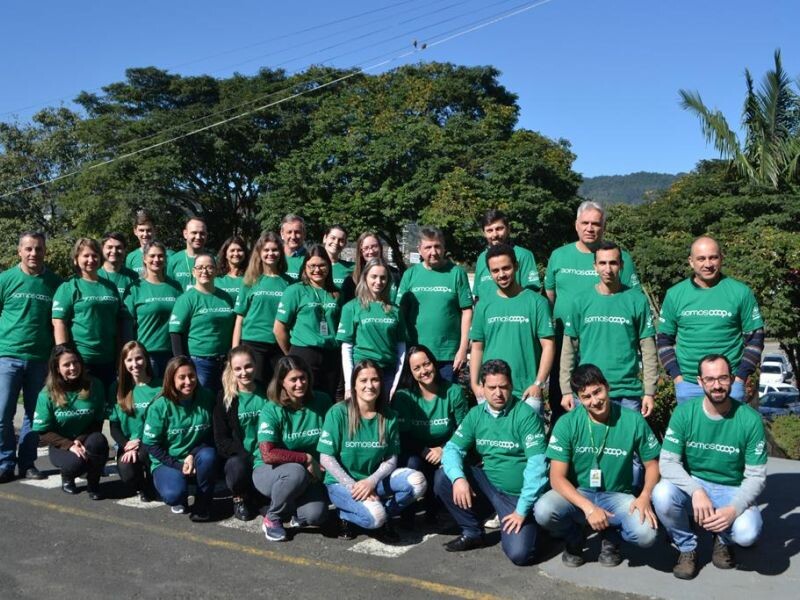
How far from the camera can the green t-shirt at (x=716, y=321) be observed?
5441 millimetres

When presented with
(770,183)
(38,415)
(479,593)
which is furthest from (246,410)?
(770,183)

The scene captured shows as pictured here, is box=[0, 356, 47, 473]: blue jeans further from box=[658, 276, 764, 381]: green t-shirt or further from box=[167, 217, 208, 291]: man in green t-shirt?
A: box=[658, 276, 764, 381]: green t-shirt

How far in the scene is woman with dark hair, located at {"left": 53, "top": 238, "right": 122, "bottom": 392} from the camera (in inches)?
277

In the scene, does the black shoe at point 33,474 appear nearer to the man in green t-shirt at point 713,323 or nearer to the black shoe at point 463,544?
the black shoe at point 463,544

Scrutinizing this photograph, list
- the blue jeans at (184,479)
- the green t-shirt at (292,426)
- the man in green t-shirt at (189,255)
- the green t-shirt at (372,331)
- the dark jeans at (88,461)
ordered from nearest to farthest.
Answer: the green t-shirt at (292,426) < the blue jeans at (184,479) < the green t-shirt at (372,331) < the dark jeans at (88,461) < the man in green t-shirt at (189,255)

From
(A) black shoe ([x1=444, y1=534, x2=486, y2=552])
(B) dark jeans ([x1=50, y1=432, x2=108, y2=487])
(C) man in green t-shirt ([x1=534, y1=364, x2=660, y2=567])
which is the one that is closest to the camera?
(C) man in green t-shirt ([x1=534, y1=364, x2=660, y2=567])

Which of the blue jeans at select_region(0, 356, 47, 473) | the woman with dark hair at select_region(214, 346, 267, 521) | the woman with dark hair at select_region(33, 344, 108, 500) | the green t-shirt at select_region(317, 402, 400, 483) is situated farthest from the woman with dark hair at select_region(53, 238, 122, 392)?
the green t-shirt at select_region(317, 402, 400, 483)

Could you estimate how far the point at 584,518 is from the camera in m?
5.02

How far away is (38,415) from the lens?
21.9 feet

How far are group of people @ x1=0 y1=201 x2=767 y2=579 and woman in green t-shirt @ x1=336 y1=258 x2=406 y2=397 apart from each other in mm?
16

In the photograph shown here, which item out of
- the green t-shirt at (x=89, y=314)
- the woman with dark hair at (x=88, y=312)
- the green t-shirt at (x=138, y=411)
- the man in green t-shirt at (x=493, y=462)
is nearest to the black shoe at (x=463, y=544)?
the man in green t-shirt at (x=493, y=462)

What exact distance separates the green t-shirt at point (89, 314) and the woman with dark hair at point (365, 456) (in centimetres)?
258

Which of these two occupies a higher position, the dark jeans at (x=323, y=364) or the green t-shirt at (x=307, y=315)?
the green t-shirt at (x=307, y=315)

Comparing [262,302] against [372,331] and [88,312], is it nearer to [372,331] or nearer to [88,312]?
[372,331]
